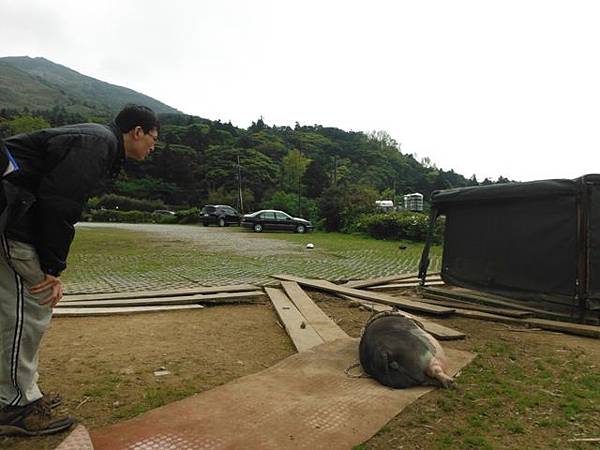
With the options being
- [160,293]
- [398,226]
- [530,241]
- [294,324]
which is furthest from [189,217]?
[294,324]

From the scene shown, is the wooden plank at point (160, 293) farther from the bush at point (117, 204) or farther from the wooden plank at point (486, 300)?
the bush at point (117, 204)

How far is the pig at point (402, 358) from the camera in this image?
3.39 m

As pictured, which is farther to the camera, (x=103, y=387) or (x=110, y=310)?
(x=110, y=310)

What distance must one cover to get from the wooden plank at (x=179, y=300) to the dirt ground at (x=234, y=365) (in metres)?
0.32

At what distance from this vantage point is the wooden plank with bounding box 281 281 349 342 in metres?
4.97

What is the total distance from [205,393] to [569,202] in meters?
5.39

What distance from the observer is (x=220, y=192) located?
54250 mm

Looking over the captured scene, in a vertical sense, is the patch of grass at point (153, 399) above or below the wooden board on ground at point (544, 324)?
above

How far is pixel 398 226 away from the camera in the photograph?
77.5ft

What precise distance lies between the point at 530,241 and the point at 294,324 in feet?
12.4

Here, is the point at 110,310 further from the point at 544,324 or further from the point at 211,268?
the point at 544,324

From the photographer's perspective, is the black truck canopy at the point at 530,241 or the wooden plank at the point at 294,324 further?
the black truck canopy at the point at 530,241

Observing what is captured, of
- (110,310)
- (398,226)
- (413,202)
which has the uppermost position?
(413,202)

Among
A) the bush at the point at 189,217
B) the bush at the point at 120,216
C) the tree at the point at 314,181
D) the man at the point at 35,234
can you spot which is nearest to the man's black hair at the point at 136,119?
the man at the point at 35,234
